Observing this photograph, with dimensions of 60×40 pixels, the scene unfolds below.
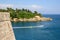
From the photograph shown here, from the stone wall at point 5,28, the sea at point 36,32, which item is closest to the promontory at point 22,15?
the sea at point 36,32

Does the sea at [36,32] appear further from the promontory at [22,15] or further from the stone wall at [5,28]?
the stone wall at [5,28]

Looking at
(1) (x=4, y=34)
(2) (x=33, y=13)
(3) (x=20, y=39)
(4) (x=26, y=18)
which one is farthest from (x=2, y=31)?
(2) (x=33, y=13)

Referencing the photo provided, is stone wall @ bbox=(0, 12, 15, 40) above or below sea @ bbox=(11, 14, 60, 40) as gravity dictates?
above

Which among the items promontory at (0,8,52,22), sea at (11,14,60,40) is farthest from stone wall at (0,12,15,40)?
promontory at (0,8,52,22)

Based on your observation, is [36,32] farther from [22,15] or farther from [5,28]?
[5,28]

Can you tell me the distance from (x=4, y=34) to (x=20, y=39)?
2364cm

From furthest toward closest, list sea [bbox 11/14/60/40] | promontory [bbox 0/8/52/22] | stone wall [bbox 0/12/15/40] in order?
promontory [bbox 0/8/52/22] → sea [bbox 11/14/60/40] → stone wall [bbox 0/12/15/40]

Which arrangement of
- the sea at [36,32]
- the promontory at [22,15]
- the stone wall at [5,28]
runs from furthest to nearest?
the promontory at [22,15], the sea at [36,32], the stone wall at [5,28]

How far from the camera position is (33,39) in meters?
26.6

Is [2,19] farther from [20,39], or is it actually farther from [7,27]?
[20,39]

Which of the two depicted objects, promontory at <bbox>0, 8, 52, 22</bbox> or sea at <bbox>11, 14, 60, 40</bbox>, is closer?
sea at <bbox>11, 14, 60, 40</bbox>

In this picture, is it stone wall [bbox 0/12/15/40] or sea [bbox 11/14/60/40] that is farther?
sea [bbox 11/14/60/40]

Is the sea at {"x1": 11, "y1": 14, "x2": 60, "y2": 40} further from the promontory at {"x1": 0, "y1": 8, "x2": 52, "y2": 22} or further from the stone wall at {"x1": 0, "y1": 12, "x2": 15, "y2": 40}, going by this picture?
the stone wall at {"x1": 0, "y1": 12, "x2": 15, "y2": 40}

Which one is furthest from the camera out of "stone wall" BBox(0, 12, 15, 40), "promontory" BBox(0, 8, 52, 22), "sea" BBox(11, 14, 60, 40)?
"promontory" BBox(0, 8, 52, 22)
